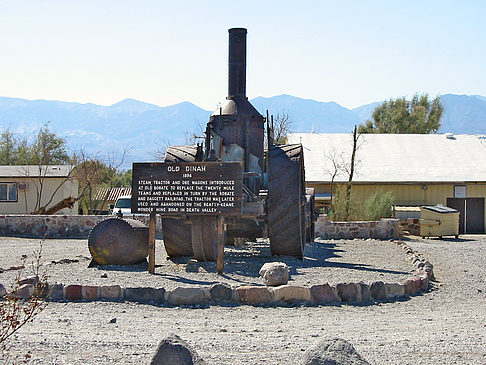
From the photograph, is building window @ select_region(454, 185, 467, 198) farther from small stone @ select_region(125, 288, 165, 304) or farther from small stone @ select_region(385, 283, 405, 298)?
small stone @ select_region(125, 288, 165, 304)

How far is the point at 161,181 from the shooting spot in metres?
12.0

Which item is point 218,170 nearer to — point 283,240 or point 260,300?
point 283,240

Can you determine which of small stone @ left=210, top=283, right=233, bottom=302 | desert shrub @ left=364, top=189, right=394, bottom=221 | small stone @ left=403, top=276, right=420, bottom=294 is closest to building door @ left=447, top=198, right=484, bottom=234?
desert shrub @ left=364, top=189, right=394, bottom=221

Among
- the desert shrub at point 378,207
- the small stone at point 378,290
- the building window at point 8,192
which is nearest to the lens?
the small stone at point 378,290

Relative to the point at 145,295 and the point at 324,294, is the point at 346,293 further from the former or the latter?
the point at 145,295

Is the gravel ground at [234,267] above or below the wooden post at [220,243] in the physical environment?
below

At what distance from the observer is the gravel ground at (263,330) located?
661 centimetres

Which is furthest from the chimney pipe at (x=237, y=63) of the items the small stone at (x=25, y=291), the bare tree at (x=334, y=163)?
the bare tree at (x=334, y=163)

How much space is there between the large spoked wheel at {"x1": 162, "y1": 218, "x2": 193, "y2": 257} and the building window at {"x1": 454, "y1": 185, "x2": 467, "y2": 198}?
63.6 feet

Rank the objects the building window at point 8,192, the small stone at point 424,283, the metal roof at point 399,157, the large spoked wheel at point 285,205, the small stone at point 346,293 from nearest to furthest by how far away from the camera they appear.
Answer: the small stone at point 346,293 < the small stone at point 424,283 < the large spoked wheel at point 285,205 < the metal roof at point 399,157 < the building window at point 8,192

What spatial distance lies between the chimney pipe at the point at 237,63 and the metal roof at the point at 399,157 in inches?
→ 612

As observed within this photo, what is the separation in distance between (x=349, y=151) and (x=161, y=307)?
2531 centimetres

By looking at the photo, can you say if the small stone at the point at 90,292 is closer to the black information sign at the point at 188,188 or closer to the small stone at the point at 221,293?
the small stone at the point at 221,293

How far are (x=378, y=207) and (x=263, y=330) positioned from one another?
17992 millimetres
